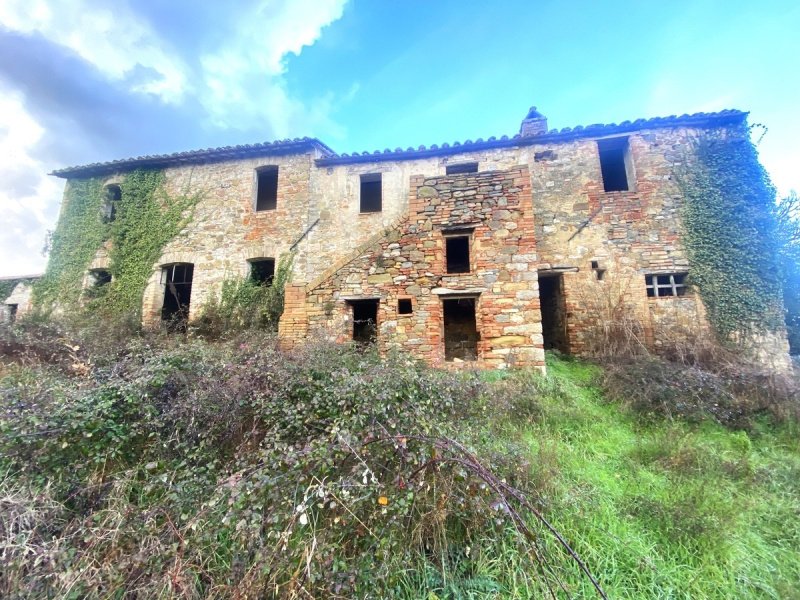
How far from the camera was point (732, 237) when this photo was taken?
8.45 metres

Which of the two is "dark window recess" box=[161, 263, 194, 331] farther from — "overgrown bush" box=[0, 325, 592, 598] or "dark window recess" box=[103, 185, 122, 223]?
"overgrown bush" box=[0, 325, 592, 598]

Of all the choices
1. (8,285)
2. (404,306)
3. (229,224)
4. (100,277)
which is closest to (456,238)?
(404,306)

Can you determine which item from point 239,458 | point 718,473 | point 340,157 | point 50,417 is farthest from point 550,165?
point 50,417

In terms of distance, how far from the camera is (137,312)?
10.9m

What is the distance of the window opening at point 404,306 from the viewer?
22.8 ft

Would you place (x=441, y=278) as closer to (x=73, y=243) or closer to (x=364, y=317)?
(x=364, y=317)

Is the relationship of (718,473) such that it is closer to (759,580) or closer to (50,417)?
(759,580)

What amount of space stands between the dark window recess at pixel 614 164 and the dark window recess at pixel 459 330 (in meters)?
5.54

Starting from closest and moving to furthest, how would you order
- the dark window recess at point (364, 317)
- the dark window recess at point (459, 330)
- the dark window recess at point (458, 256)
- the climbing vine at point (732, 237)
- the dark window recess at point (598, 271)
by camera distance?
the dark window recess at point (364, 317)
the climbing vine at point (732, 237)
the dark window recess at point (598, 271)
the dark window recess at point (459, 330)
the dark window recess at point (458, 256)

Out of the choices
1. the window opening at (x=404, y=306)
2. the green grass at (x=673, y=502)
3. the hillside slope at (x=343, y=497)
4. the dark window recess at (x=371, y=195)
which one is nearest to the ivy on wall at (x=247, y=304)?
the dark window recess at (x=371, y=195)

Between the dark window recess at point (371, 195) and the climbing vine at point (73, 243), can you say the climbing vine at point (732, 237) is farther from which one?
the climbing vine at point (73, 243)

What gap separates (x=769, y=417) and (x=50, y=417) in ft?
26.9

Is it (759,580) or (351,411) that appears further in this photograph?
(351,411)

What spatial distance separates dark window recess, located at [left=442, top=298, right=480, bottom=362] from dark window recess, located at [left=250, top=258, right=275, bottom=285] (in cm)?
593
